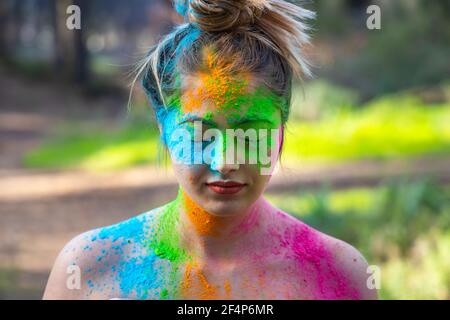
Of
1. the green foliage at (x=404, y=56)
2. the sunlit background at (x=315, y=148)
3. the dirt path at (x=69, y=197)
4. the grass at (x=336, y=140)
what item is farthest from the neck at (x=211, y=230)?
the green foliage at (x=404, y=56)

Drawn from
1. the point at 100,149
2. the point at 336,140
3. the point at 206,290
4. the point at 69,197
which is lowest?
the point at 206,290

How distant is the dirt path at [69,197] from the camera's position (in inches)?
306

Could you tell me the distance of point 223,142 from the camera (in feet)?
7.15

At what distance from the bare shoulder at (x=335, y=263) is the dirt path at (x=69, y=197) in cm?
454

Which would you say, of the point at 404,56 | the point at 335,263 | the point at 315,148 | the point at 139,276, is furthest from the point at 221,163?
the point at 404,56

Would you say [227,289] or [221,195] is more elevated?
[221,195]

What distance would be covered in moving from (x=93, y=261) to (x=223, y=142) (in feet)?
1.97

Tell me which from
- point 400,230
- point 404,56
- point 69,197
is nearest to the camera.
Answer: point 400,230

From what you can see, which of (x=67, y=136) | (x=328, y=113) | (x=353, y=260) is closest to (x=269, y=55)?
(x=353, y=260)

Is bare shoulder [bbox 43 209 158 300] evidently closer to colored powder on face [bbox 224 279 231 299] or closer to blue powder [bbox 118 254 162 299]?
blue powder [bbox 118 254 162 299]

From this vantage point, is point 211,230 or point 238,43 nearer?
point 238,43

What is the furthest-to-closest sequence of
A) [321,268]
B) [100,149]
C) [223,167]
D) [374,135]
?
[100,149]
[374,135]
[321,268]
[223,167]

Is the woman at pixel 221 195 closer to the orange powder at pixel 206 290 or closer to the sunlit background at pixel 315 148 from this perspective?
the orange powder at pixel 206 290

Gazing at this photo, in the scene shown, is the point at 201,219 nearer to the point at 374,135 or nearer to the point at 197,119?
the point at 197,119
